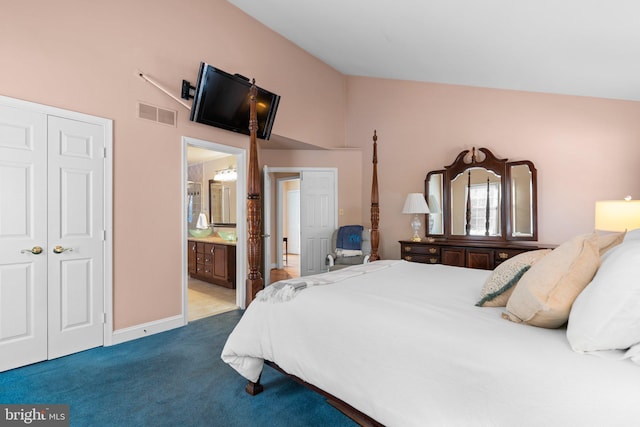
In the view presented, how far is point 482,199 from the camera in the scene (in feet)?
15.0

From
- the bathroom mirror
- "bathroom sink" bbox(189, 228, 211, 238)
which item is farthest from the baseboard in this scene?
the bathroom mirror

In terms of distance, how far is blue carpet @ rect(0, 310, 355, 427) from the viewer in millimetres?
1893

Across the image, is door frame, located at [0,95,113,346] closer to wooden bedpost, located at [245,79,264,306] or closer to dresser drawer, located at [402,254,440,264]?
wooden bedpost, located at [245,79,264,306]

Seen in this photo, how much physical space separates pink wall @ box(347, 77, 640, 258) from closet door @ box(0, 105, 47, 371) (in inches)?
168

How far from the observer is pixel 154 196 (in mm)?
3371

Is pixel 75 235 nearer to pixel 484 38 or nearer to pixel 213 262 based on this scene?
pixel 213 262

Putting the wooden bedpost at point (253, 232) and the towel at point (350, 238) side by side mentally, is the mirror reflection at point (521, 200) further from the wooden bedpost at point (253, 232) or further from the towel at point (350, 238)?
the wooden bedpost at point (253, 232)

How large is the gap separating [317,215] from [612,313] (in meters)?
4.66

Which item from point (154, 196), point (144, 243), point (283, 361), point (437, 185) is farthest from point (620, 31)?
point (144, 243)

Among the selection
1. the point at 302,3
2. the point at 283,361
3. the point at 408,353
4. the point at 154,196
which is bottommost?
the point at 283,361

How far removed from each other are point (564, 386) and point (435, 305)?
0.69m

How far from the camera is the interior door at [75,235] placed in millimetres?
2732

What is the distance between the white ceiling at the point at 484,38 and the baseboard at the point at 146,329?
3.75 meters

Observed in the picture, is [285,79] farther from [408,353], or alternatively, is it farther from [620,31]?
[408,353]
